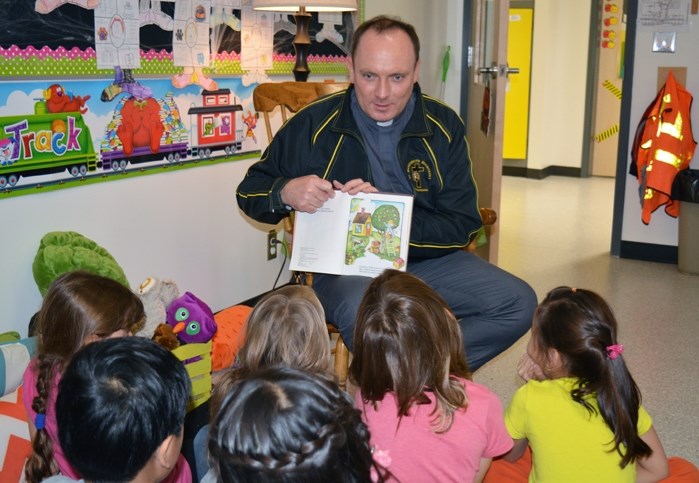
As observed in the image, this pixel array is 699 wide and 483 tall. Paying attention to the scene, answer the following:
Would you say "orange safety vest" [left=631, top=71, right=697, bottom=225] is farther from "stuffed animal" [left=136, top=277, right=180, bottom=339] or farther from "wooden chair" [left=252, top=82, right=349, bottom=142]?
"stuffed animal" [left=136, top=277, right=180, bottom=339]

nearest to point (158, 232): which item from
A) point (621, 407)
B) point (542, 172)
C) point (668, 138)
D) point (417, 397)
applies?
point (417, 397)

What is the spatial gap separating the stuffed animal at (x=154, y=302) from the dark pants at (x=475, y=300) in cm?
57

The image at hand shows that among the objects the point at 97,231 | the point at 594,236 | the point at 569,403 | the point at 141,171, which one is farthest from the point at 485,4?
the point at 569,403

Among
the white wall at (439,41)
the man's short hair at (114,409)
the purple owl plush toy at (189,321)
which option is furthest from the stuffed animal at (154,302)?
the white wall at (439,41)

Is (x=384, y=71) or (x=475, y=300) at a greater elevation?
(x=384, y=71)

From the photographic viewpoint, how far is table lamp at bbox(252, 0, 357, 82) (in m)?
2.92

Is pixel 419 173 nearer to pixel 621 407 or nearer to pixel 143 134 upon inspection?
pixel 621 407

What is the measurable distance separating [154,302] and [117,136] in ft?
Answer: 2.31

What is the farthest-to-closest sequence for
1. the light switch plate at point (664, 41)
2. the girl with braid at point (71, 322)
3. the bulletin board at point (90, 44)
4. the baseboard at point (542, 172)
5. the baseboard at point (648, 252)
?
the baseboard at point (542, 172) < the baseboard at point (648, 252) < the light switch plate at point (664, 41) < the bulletin board at point (90, 44) < the girl with braid at point (71, 322)

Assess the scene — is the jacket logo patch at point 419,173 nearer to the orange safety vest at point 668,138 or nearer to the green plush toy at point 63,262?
the green plush toy at point 63,262

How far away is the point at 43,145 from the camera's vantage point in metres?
2.65

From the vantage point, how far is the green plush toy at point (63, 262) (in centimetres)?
253

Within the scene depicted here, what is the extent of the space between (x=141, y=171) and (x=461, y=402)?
189cm

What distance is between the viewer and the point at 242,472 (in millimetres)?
961
